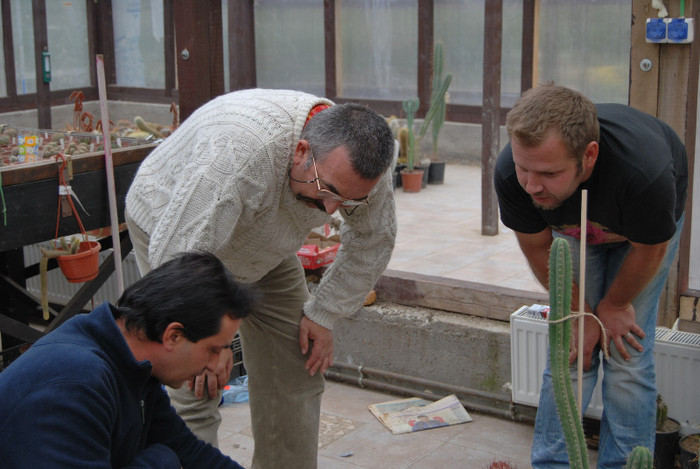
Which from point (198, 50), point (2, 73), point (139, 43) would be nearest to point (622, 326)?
point (198, 50)

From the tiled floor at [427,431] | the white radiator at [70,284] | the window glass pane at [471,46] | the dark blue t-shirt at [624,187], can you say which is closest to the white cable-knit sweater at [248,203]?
the dark blue t-shirt at [624,187]

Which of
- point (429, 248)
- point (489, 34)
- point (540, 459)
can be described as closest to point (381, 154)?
point (540, 459)

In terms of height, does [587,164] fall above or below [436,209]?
above

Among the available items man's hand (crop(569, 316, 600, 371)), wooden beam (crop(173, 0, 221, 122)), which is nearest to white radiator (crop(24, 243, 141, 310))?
wooden beam (crop(173, 0, 221, 122))

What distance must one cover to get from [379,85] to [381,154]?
6.85 metres

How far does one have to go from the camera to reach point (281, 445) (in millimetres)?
3094

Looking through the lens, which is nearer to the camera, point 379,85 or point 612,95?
point 612,95

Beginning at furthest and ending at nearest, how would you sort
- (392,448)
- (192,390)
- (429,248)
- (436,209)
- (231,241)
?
(436,209), (429,248), (392,448), (192,390), (231,241)

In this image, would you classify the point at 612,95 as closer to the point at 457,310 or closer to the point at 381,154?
the point at 457,310

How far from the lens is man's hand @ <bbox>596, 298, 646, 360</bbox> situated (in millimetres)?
2785

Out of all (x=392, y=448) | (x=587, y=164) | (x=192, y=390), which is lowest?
(x=392, y=448)

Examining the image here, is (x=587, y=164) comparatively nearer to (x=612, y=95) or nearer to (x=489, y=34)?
(x=489, y=34)

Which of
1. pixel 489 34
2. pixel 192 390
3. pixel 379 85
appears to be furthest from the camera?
pixel 379 85

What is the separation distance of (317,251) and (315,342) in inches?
62.8
